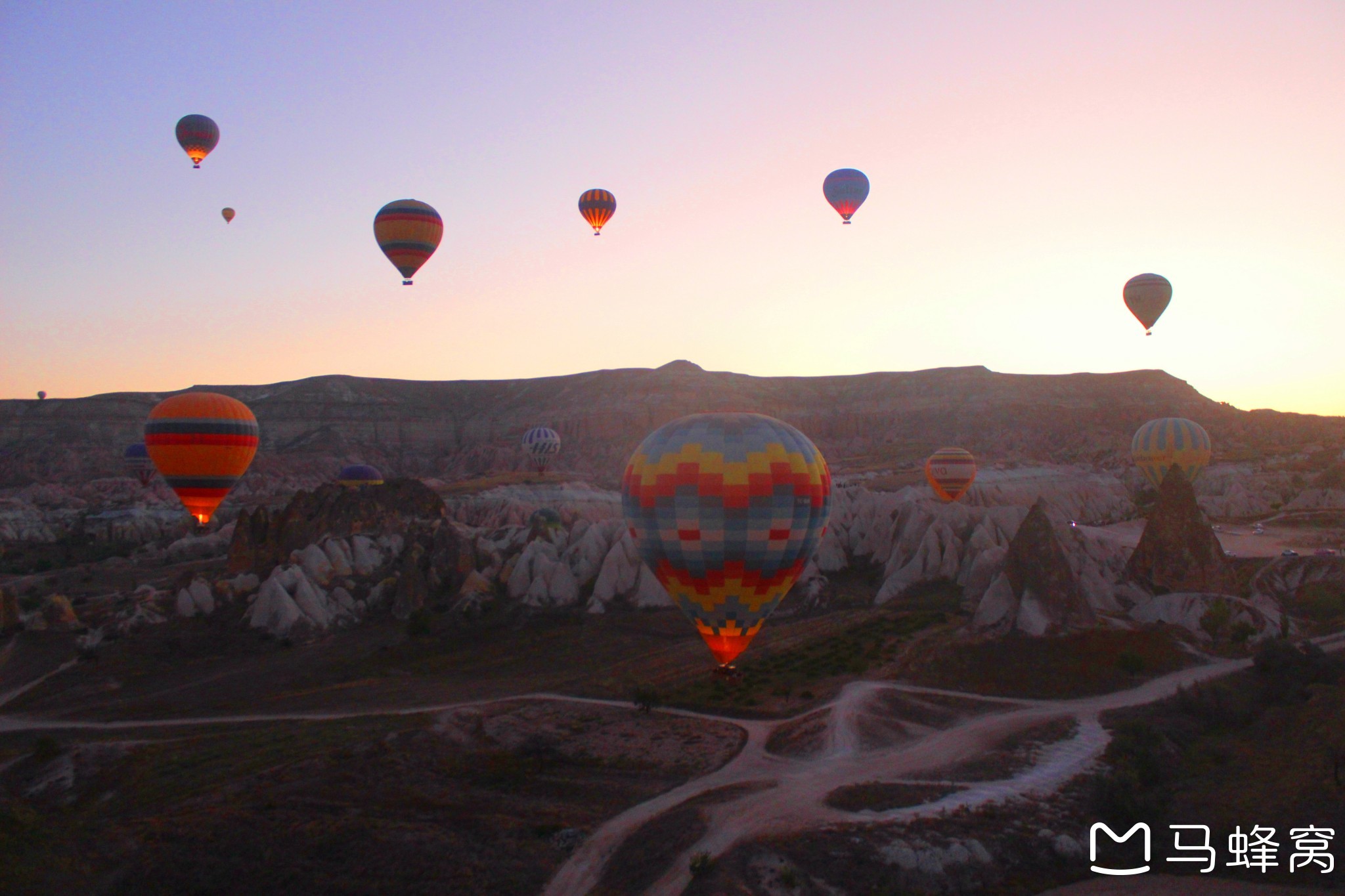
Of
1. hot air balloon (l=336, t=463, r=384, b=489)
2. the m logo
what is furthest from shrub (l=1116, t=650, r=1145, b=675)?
hot air balloon (l=336, t=463, r=384, b=489)

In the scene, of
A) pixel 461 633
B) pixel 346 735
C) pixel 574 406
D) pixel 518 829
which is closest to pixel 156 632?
pixel 461 633

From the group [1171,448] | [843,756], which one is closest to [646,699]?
[843,756]

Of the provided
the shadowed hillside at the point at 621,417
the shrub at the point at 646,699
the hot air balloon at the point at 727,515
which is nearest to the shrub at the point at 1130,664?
the hot air balloon at the point at 727,515

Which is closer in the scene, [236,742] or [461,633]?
[236,742]

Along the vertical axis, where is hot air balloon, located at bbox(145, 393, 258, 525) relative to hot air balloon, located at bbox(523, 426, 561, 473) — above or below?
above

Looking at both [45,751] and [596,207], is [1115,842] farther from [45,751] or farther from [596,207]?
[596,207]

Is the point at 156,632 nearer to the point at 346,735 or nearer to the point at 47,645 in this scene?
the point at 47,645

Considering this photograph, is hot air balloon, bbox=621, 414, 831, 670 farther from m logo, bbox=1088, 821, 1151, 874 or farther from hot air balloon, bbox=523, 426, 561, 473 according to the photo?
hot air balloon, bbox=523, 426, 561, 473
